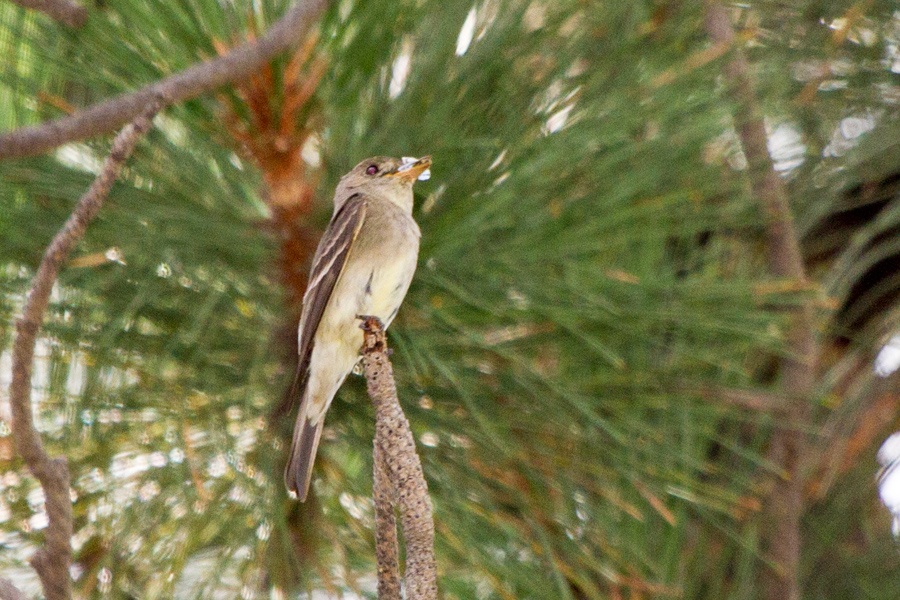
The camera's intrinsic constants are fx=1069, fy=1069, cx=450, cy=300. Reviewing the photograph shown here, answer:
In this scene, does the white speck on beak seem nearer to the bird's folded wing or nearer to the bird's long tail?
the bird's folded wing

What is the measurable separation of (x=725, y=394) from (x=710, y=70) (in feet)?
1.22

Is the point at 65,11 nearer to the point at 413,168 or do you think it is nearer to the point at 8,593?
the point at 413,168

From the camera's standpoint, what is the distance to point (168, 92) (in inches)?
33.8

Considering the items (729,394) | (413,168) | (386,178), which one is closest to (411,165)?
(413,168)

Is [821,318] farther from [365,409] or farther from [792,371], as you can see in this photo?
[365,409]

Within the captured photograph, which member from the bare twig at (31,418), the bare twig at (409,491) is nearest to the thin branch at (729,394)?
the bare twig at (409,491)

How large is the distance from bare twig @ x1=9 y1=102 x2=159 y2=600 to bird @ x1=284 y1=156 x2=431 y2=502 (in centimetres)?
39

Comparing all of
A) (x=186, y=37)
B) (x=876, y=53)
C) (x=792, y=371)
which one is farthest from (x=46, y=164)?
(x=876, y=53)

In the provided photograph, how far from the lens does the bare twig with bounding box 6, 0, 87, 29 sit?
101 centimetres

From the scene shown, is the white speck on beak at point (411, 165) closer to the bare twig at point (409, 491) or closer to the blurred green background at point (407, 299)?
the blurred green background at point (407, 299)

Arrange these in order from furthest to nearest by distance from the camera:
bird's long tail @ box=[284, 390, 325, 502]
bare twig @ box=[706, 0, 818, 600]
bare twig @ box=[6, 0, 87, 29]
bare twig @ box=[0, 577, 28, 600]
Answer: bare twig @ box=[706, 0, 818, 600] → bird's long tail @ box=[284, 390, 325, 502] → bare twig @ box=[6, 0, 87, 29] → bare twig @ box=[0, 577, 28, 600]

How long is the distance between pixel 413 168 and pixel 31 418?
0.50m

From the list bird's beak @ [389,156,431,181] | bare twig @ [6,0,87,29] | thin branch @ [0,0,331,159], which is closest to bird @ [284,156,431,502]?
bird's beak @ [389,156,431,181]

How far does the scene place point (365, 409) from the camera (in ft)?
4.15
